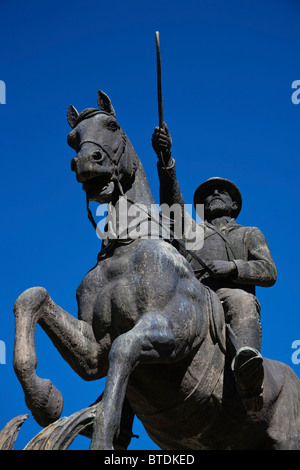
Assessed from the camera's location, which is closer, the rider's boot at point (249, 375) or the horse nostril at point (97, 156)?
the rider's boot at point (249, 375)

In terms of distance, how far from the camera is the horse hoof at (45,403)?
284 inches

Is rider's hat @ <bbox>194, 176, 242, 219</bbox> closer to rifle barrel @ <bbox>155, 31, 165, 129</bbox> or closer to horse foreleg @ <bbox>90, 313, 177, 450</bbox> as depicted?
rifle barrel @ <bbox>155, 31, 165, 129</bbox>

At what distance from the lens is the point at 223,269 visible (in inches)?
350

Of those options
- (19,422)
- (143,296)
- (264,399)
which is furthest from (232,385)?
(19,422)

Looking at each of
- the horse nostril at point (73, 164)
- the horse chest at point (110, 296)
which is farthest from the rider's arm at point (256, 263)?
the horse nostril at point (73, 164)

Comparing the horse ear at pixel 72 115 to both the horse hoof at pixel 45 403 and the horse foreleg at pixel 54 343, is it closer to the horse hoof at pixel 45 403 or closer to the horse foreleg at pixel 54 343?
the horse foreleg at pixel 54 343

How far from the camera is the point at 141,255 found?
7.79 m

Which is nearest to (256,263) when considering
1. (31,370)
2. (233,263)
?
(233,263)

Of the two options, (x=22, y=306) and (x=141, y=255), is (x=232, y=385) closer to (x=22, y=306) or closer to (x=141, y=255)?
(x=141, y=255)

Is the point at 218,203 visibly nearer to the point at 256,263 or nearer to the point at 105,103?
the point at 256,263

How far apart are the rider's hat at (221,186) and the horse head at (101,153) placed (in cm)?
163

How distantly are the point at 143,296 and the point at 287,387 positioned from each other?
212 cm

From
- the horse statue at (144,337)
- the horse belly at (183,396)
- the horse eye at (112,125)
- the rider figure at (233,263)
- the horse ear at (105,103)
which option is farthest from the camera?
the horse ear at (105,103)

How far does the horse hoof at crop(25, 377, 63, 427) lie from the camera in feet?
23.7
